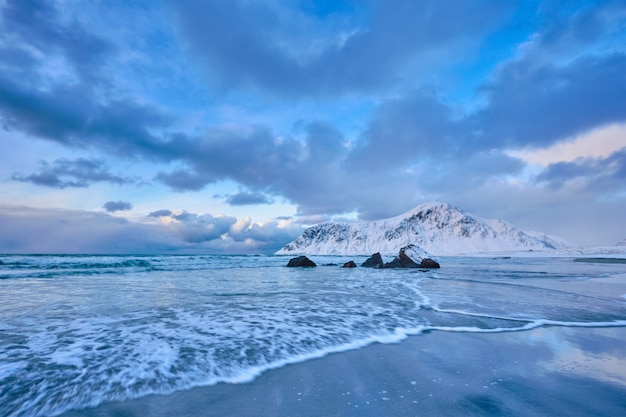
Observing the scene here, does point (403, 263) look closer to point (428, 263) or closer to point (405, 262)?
point (405, 262)

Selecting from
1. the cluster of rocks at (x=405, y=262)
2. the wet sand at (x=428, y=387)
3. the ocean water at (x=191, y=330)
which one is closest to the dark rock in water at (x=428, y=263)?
the cluster of rocks at (x=405, y=262)

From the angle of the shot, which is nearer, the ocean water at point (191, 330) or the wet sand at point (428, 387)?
the wet sand at point (428, 387)

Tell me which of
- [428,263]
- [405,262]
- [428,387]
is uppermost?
[405,262]

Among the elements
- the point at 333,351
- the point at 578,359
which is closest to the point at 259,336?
the point at 333,351

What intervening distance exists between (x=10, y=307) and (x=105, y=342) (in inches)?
214

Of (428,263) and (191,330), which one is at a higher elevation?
(428,263)

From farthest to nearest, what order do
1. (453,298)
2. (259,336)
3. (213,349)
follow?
1. (453,298)
2. (259,336)
3. (213,349)

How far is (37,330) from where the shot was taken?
574 cm

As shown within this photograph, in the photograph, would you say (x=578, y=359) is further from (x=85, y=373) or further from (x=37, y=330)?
(x=37, y=330)

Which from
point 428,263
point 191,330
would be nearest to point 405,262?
point 428,263

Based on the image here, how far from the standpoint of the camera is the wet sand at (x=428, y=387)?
9.69 feet

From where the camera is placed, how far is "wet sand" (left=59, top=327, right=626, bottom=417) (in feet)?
9.69

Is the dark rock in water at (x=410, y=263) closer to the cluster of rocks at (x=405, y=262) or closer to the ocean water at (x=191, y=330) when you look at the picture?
the cluster of rocks at (x=405, y=262)

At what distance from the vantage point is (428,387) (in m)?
3.46
